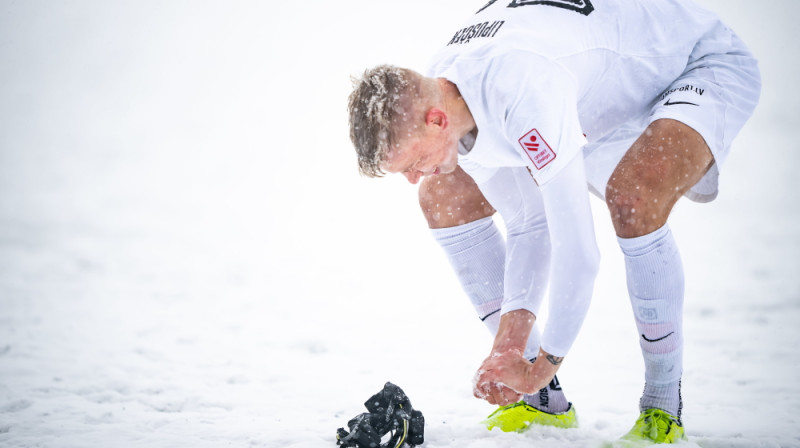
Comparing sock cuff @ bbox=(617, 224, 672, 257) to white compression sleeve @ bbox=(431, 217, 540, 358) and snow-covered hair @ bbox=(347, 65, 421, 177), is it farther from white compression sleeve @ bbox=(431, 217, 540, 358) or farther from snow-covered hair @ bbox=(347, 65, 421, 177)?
snow-covered hair @ bbox=(347, 65, 421, 177)

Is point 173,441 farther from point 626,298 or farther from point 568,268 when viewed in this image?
point 626,298

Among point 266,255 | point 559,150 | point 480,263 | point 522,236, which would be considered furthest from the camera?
point 266,255

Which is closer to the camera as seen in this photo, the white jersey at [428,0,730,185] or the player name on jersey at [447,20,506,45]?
the white jersey at [428,0,730,185]

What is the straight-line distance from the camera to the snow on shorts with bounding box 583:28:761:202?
1.80 m

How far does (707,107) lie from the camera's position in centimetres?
181

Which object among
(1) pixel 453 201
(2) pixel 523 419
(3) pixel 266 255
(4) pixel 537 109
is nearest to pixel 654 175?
(4) pixel 537 109

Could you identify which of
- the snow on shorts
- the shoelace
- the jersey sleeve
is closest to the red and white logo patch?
the jersey sleeve

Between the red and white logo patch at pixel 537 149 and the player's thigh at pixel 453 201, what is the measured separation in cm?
56

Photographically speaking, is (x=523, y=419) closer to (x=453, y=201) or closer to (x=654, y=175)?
(x=453, y=201)

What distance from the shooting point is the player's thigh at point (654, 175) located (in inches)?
67.1

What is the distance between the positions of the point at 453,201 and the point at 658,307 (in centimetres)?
69

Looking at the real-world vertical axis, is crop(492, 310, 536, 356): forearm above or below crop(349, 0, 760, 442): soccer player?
below

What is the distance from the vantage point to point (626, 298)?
4.47 m

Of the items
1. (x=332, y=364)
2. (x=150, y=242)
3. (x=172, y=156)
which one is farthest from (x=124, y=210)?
(x=332, y=364)
